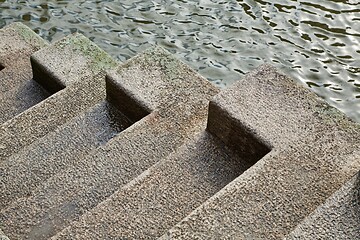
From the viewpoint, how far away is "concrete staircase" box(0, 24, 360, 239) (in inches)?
100

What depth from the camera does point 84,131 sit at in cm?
347

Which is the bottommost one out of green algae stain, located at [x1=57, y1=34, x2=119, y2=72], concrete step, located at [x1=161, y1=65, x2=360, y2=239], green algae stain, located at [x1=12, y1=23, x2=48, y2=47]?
green algae stain, located at [x1=12, y1=23, x2=48, y2=47]

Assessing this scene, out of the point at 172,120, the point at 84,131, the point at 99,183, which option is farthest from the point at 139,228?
the point at 84,131

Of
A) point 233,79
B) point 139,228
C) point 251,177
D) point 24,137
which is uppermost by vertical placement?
point 251,177

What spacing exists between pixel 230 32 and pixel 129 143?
235cm

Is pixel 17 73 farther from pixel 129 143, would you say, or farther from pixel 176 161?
pixel 176 161

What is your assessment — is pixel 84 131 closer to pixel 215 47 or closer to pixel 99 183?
pixel 99 183

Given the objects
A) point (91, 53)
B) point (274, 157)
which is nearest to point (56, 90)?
point (91, 53)

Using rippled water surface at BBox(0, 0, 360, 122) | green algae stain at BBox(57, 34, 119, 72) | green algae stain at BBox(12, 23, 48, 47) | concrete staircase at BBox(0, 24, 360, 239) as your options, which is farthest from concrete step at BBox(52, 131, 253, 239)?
green algae stain at BBox(12, 23, 48, 47)

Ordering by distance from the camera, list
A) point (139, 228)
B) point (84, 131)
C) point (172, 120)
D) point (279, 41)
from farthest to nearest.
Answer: point (279, 41), point (84, 131), point (172, 120), point (139, 228)

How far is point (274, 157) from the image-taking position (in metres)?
2.76

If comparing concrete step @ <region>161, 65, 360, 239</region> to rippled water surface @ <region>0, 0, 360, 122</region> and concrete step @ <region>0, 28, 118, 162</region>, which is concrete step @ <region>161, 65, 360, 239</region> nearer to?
concrete step @ <region>0, 28, 118, 162</region>

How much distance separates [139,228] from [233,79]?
8.06 feet

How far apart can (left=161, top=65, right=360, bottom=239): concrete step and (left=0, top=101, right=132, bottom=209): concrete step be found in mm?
736
